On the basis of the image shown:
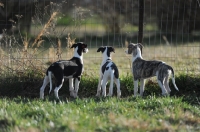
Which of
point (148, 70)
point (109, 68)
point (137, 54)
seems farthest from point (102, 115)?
point (137, 54)

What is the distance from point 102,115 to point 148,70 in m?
2.82

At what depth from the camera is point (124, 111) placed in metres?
8.20

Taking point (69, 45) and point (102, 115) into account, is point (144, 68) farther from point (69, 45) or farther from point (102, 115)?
point (102, 115)

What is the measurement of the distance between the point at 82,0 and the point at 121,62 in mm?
4497

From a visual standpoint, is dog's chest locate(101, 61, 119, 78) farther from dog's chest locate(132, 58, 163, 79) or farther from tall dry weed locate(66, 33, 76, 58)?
tall dry weed locate(66, 33, 76, 58)

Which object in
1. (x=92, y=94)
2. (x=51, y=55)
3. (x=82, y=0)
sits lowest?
(x=92, y=94)

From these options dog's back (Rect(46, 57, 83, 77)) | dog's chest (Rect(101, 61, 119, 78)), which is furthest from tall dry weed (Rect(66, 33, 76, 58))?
dog's chest (Rect(101, 61, 119, 78))

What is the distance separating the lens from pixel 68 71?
10203 millimetres

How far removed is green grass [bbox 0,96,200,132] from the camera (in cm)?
692

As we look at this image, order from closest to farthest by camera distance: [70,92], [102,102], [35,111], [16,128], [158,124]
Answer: [16,128] → [158,124] → [35,111] → [102,102] → [70,92]

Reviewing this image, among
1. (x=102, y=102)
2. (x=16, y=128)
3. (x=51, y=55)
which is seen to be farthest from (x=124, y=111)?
(x=51, y=55)

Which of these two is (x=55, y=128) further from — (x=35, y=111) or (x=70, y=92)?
(x=70, y=92)

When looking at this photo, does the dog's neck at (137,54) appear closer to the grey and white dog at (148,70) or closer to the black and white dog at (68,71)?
the grey and white dog at (148,70)

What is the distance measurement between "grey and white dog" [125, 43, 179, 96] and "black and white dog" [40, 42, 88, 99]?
4.00 feet
